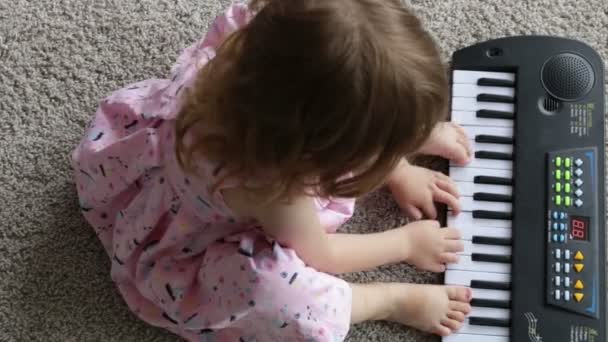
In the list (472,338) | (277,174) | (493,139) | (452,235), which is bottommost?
(472,338)

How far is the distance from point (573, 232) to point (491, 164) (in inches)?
5.3

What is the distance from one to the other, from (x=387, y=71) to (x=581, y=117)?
1.59 feet

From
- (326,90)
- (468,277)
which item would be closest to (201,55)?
(326,90)

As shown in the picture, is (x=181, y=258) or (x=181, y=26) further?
(x=181, y=26)

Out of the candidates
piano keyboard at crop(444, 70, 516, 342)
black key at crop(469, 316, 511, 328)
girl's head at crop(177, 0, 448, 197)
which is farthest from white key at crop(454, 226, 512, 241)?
girl's head at crop(177, 0, 448, 197)

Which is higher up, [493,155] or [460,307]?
[493,155]

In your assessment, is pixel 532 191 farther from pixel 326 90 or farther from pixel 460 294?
pixel 326 90

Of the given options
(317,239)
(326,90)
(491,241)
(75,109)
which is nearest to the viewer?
(326,90)

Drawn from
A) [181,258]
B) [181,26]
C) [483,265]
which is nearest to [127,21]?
[181,26]

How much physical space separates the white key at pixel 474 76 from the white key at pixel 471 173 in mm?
120

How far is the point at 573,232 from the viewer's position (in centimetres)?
98

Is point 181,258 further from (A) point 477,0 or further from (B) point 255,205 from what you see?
(A) point 477,0

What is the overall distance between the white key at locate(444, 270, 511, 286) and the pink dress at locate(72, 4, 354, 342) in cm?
16

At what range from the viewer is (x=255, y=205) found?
2.60 ft
